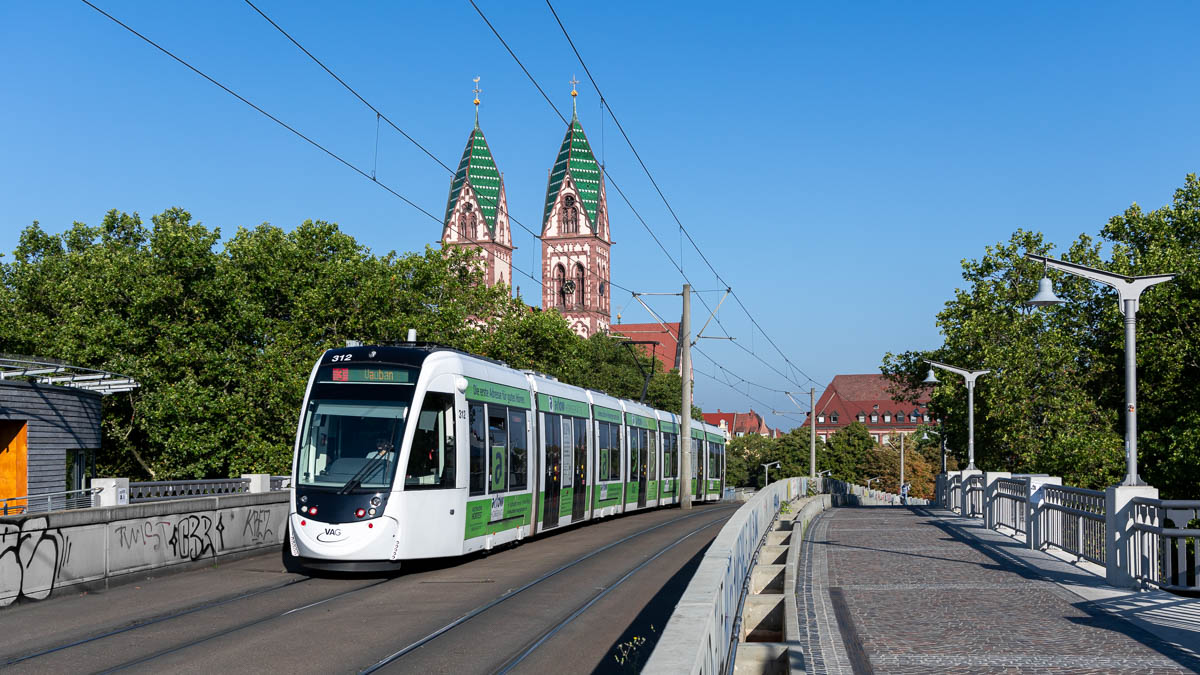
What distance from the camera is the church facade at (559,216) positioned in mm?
139500

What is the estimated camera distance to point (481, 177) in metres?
141

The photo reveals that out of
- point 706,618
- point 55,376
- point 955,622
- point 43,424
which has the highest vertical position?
point 55,376

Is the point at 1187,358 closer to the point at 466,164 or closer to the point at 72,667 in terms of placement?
the point at 72,667

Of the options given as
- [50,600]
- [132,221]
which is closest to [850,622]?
[50,600]

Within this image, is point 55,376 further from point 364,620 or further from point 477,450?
point 364,620

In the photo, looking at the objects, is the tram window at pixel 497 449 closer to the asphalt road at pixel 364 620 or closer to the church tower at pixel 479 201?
the asphalt road at pixel 364 620

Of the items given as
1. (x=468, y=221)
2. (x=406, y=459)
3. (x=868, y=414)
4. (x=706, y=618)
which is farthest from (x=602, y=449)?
(x=868, y=414)

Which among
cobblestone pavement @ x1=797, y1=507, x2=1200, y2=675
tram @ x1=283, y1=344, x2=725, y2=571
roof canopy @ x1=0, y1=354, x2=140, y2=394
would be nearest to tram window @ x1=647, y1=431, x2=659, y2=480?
tram @ x1=283, y1=344, x2=725, y2=571

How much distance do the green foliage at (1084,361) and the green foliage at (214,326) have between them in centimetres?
2316

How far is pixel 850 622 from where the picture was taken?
1084 cm

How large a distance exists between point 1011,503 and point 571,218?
4767 inches

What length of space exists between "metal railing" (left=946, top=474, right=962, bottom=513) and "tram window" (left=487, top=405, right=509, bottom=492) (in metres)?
18.7

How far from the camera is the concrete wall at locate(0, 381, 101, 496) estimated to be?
93.1ft

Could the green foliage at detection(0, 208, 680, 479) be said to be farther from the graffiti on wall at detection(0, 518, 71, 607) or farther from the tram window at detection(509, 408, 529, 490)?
the graffiti on wall at detection(0, 518, 71, 607)
